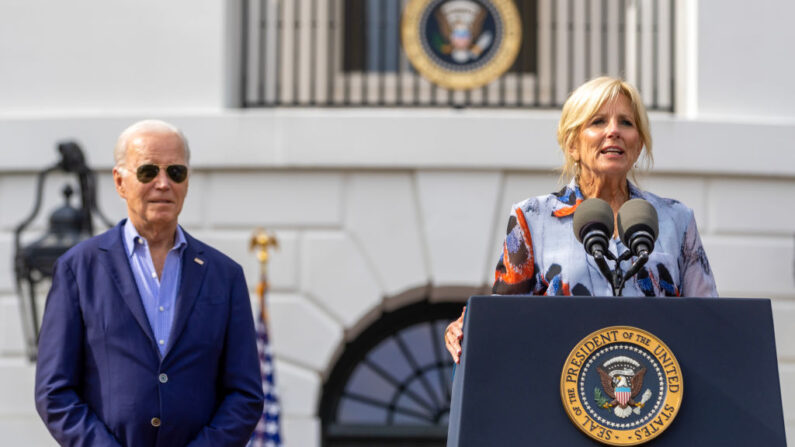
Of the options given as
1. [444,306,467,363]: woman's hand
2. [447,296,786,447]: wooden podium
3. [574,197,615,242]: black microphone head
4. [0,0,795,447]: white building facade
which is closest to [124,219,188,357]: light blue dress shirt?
[444,306,467,363]: woman's hand

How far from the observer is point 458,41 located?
32.9 feet

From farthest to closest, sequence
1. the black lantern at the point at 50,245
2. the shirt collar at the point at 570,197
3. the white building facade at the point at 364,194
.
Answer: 1. the white building facade at the point at 364,194
2. the black lantern at the point at 50,245
3. the shirt collar at the point at 570,197

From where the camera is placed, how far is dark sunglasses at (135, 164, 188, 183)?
3754 mm

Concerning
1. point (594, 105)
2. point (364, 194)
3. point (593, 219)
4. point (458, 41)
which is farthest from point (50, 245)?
point (593, 219)

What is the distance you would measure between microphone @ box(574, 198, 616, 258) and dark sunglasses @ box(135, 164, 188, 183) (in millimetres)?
1166

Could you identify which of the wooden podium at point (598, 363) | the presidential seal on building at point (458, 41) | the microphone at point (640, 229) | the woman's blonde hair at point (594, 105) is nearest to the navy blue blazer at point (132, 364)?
the wooden podium at point (598, 363)

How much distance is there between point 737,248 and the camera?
9.52 meters

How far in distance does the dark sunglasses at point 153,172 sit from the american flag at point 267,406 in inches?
200

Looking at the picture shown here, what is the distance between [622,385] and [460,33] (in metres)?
7.24

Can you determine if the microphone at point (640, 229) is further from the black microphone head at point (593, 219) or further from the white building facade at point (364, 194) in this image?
the white building facade at point (364, 194)

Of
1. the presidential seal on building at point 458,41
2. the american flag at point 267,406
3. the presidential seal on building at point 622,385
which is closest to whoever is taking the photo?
the presidential seal on building at point 622,385

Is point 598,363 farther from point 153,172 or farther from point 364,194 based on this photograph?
point 364,194

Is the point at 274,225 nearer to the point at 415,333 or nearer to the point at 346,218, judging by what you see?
the point at 346,218

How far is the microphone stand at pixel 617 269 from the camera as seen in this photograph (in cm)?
310
